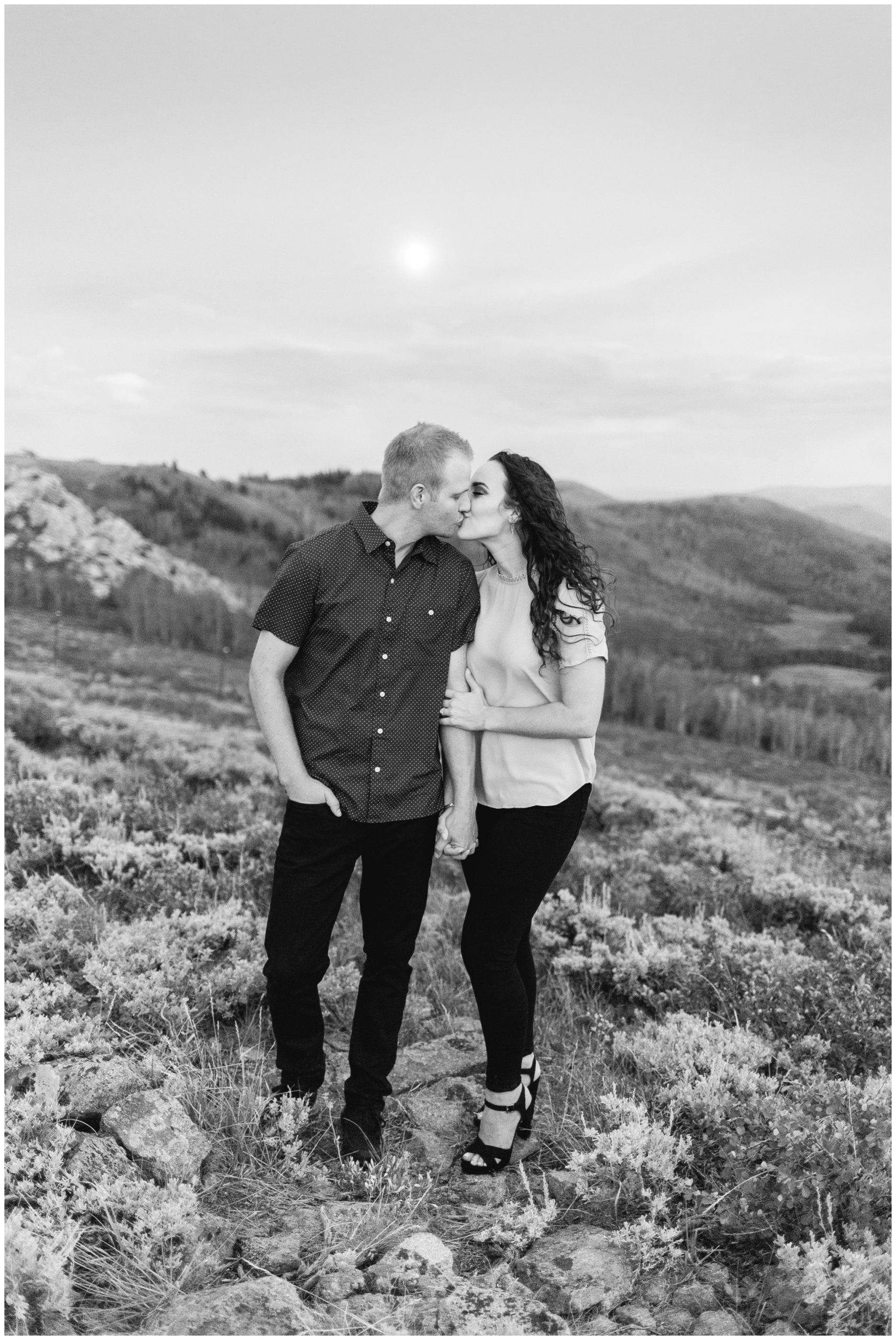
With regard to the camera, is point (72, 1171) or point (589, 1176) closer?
point (72, 1171)

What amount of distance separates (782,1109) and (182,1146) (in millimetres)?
2201

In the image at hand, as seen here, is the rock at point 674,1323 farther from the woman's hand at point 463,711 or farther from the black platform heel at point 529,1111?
the woman's hand at point 463,711

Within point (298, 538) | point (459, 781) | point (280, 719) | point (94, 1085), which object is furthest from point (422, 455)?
point (298, 538)

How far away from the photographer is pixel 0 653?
1035 centimetres

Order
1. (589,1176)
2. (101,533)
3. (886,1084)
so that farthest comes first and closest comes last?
(101,533), (886,1084), (589,1176)

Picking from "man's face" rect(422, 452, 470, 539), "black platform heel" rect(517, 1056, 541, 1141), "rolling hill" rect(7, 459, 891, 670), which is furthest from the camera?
"rolling hill" rect(7, 459, 891, 670)

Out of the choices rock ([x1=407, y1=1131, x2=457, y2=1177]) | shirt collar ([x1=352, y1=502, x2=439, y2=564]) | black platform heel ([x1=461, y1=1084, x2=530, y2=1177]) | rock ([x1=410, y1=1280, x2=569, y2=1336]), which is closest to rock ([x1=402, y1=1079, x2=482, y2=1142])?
rock ([x1=407, y1=1131, x2=457, y2=1177])

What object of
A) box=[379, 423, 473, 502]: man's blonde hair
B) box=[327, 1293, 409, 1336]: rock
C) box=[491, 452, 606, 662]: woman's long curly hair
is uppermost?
box=[379, 423, 473, 502]: man's blonde hair

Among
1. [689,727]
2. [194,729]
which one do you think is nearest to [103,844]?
[194,729]

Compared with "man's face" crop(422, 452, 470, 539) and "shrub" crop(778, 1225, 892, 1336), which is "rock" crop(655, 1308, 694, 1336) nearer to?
"shrub" crop(778, 1225, 892, 1336)

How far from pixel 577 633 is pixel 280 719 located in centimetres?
109

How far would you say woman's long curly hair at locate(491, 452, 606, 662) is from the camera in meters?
3.37

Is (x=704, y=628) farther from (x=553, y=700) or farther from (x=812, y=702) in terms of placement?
(x=553, y=700)

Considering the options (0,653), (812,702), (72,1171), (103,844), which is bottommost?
(812,702)
